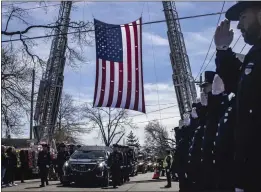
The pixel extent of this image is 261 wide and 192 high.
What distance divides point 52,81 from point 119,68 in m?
9.53

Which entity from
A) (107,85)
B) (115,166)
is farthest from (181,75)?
(107,85)

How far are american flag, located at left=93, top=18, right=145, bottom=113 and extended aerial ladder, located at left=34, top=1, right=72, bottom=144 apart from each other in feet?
4.48

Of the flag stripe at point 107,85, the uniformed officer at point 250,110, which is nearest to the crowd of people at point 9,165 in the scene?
the flag stripe at point 107,85

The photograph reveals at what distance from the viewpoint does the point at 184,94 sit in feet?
87.0

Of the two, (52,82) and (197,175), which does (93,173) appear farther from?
(197,175)

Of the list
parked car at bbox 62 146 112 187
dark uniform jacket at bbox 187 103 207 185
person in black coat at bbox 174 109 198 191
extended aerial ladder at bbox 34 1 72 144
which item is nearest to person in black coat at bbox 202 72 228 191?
dark uniform jacket at bbox 187 103 207 185

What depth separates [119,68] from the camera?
39.9 ft

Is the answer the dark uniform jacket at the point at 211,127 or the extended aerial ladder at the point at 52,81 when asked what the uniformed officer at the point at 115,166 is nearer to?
the extended aerial ladder at the point at 52,81

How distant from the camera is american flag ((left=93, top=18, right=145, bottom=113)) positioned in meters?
11.8

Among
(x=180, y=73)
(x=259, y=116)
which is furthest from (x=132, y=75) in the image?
(x=180, y=73)

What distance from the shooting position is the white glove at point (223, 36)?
3.00m

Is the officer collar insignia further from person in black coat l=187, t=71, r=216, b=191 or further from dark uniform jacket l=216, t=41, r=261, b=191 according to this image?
person in black coat l=187, t=71, r=216, b=191

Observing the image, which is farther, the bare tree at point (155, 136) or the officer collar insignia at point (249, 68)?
the bare tree at point (155, 136)

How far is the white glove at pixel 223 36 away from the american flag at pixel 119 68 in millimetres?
8791
